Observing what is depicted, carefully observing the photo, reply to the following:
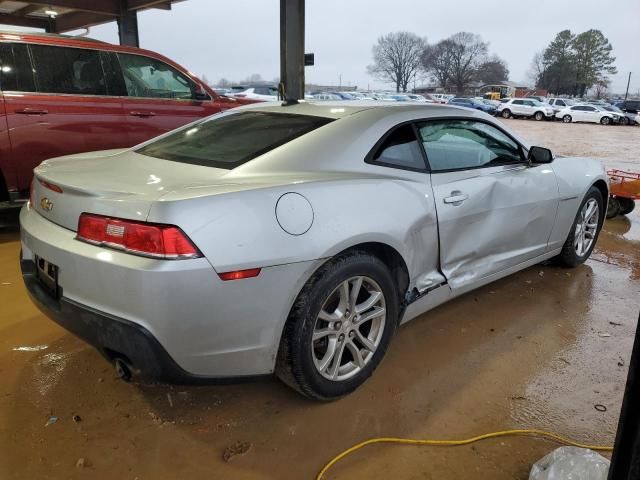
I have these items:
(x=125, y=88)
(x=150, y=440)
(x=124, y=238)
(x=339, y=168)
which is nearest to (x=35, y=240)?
(x=124, y=238)

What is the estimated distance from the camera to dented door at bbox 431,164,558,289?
9.25 feet

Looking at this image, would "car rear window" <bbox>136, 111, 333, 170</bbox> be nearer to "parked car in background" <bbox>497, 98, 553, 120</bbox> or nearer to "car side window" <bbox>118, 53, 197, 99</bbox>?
"car side window" <bbox>118, 53, 197, 99</bbox>

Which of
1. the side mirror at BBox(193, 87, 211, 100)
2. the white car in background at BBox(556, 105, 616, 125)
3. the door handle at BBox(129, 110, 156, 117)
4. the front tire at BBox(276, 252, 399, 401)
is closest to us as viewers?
the front tire at BBox(276, 252, 399, 401)

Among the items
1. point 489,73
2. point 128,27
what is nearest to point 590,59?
point 489,73

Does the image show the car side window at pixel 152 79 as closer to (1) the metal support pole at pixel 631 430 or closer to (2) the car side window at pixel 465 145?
(2) the car side window at pixel 465 145

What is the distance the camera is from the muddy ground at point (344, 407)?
2.03 metres

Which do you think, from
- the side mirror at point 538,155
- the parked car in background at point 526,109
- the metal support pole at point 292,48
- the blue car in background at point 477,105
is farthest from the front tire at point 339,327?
the blue car in background at point 477,105

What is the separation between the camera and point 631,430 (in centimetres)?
136

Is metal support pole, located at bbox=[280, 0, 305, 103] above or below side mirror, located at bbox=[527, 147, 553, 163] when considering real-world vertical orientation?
above

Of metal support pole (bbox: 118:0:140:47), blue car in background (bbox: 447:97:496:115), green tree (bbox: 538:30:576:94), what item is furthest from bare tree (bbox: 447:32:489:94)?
metal support pole (bbox: 118:0:140:47)

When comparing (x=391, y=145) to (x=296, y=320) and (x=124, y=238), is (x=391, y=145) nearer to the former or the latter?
(x=296, y=320)

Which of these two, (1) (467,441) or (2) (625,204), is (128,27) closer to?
(2) (625,204)

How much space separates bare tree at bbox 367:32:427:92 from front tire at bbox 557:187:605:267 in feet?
279

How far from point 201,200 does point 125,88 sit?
4071 millimetres
